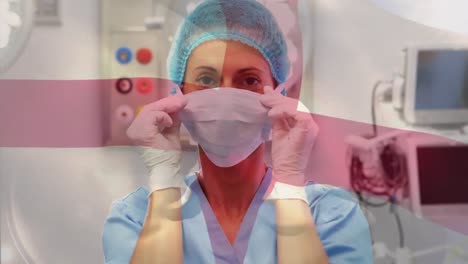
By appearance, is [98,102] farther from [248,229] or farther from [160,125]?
[248,229]

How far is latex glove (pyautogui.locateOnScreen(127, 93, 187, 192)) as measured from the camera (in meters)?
0.81

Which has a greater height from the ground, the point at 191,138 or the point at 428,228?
the point at 191,138

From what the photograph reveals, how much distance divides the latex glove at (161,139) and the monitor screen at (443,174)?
0.32 metres

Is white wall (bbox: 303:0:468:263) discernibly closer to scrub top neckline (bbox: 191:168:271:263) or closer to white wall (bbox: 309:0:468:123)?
white wall (bbox: 309:0:468:123)

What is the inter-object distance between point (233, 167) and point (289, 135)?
84 millimetres

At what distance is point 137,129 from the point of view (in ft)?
2.70

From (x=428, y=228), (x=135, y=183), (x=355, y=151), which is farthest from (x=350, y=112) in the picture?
(x=135, y=183)

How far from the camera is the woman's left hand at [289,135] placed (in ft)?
2.65

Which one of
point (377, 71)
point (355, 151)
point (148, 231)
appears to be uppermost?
point (377, 71)

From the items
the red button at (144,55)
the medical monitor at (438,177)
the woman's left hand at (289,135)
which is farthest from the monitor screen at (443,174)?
the red button at (144,55)

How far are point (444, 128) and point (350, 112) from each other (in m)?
0.13

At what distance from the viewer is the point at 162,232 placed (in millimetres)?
814

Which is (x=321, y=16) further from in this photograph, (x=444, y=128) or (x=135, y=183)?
(x=135, y=183)

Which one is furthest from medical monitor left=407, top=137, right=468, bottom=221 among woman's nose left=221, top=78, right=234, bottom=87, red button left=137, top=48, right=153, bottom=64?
red button left=137, top=48, right=153, bottom=64
